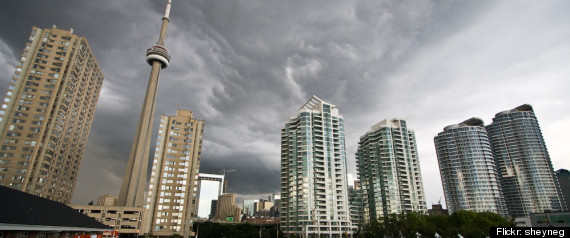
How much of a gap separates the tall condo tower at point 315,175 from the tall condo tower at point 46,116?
312 feet

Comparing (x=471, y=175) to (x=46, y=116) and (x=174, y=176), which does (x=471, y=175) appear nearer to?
(x=174, y=176)

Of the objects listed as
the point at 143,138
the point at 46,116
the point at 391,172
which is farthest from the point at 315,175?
the point at 46,116

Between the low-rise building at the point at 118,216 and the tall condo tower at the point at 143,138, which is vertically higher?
the tall condo tower at the point at 143,138

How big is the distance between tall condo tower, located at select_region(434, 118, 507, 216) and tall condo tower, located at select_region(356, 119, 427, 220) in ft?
142

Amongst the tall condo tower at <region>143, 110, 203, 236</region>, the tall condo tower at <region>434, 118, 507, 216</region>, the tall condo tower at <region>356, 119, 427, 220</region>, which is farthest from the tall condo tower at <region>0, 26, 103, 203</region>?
the tall condo tower at <region>434, 118, 507, 216</region>

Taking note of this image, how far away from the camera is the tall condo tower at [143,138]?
465 feet

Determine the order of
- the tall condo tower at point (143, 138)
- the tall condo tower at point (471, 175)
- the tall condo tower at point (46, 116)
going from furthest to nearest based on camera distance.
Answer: the tall condo tower at point (471, 175) < the tall condo tower at point (143, 138) < the tall condo tower at point (46, 116)

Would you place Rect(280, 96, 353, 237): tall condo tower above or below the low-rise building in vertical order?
above

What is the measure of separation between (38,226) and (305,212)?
105515 mm

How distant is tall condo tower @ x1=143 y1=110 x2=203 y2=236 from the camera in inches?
5212

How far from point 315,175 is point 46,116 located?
110 metres

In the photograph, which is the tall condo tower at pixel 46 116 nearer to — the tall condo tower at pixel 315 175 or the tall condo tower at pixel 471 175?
the tall condo tower at pixel 315 175

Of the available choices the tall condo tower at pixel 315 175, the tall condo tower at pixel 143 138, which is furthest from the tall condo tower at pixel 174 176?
the tall condo tower at pixel 315 175

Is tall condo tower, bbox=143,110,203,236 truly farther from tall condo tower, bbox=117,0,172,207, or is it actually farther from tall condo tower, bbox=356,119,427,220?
tall condo tower, bbox=356,119,427,220
